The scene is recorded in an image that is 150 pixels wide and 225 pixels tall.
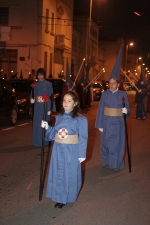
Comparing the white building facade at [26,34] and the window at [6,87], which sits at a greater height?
the white building facade at [26,34]

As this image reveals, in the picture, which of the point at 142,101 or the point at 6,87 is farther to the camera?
the point at 142,101

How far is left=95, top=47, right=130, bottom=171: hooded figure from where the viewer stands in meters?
7.85

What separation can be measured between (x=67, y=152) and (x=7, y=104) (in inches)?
337

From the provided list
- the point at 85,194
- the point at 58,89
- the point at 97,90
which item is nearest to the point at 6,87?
the point at 58,89

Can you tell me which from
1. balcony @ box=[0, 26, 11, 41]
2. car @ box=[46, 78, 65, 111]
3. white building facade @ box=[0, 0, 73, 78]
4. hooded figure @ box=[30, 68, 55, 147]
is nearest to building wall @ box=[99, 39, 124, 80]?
white building facade @ box=[0, 0, 73, 78]

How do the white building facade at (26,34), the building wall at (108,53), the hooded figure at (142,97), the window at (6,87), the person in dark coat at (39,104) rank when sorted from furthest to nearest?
the building wall at (108,53), the white building facade at (26,34), the hooded figure at (142,97), the window at (6,87), the person in dark coat at (39,104)

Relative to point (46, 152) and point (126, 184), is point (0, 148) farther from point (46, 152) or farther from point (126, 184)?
point (126, 184)

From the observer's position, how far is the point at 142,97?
62.8 ft

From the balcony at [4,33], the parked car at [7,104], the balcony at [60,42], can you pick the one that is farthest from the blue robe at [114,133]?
the balcony at [60,42]

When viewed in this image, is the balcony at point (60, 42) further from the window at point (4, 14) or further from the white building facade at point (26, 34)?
the window at point (4, 14)

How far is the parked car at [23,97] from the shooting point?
16203 millimetres

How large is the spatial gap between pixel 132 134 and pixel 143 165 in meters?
4.63

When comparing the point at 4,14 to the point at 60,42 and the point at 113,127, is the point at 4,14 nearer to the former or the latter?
the point at 60,42

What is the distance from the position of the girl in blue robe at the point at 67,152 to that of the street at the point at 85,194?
267 mm
